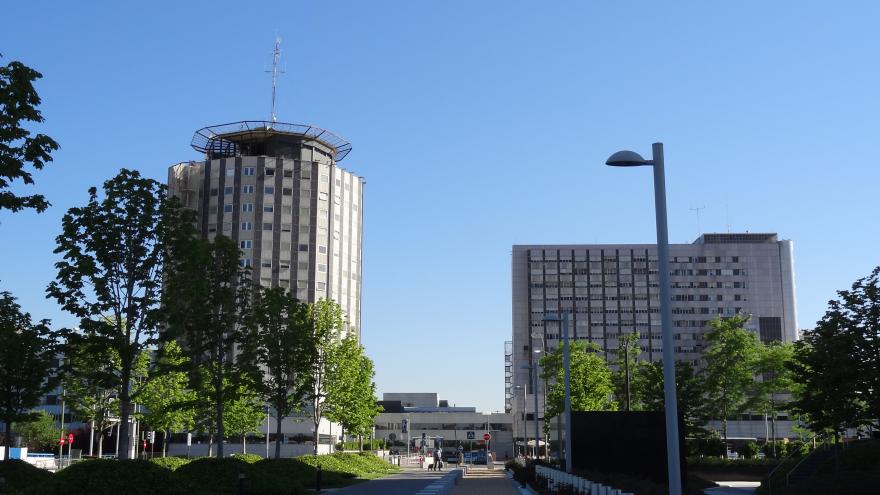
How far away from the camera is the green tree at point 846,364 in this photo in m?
33.2

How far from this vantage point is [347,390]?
60156 mm

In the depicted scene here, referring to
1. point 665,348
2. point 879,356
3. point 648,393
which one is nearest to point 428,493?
point 879,356

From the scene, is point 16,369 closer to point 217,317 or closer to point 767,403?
point 217,317

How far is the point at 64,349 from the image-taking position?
2964cm

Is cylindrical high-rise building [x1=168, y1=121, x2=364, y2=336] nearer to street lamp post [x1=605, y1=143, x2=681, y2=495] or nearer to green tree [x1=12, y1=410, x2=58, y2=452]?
green tree [x1=12, y1=410, x2=58, y2=452]

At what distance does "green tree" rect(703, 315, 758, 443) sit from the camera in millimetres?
62475

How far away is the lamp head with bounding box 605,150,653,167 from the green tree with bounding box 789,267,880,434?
75.4 feet

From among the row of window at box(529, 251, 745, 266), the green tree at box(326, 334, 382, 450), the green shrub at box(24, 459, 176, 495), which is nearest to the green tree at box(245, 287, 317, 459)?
the green tree at box(326, 334, 382, 450)

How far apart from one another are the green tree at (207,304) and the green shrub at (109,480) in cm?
797

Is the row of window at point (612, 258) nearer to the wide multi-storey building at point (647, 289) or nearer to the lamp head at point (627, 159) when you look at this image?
the wide multi-storey building at point (647, 289)

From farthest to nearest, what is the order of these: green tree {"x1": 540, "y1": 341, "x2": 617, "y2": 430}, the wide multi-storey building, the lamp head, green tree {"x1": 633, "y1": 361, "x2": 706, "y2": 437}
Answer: the wide multi-storey building, green tree {"x1": 540, "y1": 341, "x2": 617, "y2": 430}, green tree {"x1": 633, "y1": 361, "x2": 706, "y2": 437}, the lamp head

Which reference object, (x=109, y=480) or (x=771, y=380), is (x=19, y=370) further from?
(x=771, y=380)

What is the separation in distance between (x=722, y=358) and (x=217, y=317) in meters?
40.9

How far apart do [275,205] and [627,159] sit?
4134 inches
